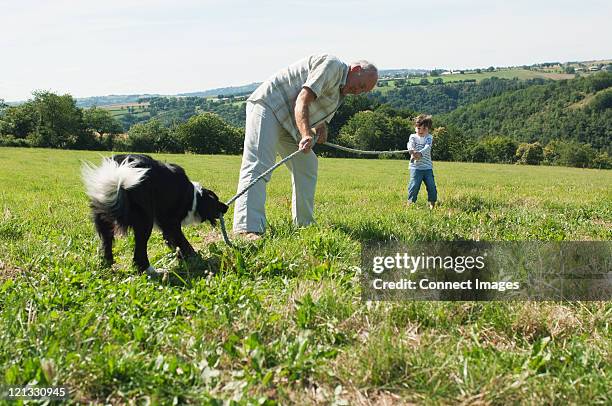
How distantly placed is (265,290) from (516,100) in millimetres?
204428

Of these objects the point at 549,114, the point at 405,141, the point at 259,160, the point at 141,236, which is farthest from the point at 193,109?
the point at 141,236

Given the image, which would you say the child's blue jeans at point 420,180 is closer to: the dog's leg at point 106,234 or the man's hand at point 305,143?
the man's hand at point 305,143

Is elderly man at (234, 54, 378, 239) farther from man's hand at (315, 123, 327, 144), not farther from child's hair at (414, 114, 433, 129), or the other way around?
child's hair at (414, 114, 433, 129)

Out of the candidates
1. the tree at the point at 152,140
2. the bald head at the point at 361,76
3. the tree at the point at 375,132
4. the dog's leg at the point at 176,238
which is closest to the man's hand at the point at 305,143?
the bald head at the point at 361,76

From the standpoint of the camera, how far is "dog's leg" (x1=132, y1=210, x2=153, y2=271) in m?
5.04

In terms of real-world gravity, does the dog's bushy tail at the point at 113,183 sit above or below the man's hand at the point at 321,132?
below

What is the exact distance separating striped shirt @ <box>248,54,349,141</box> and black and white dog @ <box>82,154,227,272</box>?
183cm

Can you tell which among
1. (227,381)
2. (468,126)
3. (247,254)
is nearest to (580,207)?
(247,254)

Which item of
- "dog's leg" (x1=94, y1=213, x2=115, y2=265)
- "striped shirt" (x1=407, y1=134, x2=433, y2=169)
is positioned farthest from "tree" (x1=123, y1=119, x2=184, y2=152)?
"dog's leg" (x1=94, y1=213, x2=115, y2=265)

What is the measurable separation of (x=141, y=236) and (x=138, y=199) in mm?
396

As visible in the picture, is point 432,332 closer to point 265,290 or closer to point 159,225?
point 265,290

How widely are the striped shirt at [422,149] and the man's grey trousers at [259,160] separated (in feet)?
13.1

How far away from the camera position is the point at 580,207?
32.4 feet

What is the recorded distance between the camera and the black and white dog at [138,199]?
15.8ft
